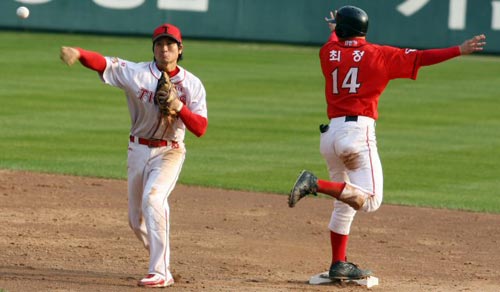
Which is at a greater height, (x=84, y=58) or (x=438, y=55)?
(x=438, y=55)

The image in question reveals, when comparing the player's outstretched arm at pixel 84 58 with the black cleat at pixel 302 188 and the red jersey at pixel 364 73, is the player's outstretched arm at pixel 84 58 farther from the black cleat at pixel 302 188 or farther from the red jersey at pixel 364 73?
the red jersey at pixel 364 73

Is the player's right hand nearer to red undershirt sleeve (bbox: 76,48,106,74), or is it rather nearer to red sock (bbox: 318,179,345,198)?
red undershirt sleeve (bbox: 76,48,106,74)

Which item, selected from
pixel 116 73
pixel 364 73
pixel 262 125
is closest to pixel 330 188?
pixel 364 73

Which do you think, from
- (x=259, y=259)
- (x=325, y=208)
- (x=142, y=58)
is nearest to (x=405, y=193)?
(x=325, y=208)

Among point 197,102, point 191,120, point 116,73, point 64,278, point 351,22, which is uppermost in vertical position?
point 351,22

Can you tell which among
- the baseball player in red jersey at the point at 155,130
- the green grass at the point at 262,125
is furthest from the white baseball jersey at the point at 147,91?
the green grass at the point at 262,125

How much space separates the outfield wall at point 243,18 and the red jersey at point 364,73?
17724 mm

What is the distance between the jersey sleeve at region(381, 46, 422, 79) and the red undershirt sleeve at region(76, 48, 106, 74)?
1.98 metres

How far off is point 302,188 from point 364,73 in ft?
A: 3.23

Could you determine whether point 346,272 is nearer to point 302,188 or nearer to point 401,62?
point 302,188

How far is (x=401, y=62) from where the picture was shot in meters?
7.65

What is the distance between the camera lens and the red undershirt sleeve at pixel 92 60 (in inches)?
281

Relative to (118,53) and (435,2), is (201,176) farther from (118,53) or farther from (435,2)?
(435,2)

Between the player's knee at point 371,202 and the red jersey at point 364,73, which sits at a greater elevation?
the red jersey at point 364,73
